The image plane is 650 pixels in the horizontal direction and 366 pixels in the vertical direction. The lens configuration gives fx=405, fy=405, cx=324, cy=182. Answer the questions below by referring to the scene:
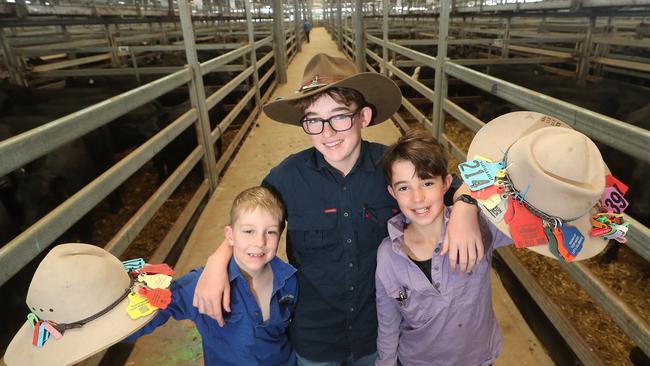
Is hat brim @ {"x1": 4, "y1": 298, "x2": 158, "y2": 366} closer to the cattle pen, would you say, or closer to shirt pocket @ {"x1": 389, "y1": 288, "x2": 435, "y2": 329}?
the cattle pen

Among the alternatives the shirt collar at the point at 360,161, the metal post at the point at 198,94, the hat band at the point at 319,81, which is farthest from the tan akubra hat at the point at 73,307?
the metal post at the point at 198,94

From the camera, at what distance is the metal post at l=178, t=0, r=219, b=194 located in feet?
11.7

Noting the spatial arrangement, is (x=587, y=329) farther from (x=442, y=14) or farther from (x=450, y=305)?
(x=442, y=14)

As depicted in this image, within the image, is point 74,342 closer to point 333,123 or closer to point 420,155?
point 333,123

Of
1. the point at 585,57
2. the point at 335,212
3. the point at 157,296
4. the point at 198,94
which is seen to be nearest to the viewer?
the point at 157,296

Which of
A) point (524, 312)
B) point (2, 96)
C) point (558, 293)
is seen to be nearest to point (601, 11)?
point (558, 293)

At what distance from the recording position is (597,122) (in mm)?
1535

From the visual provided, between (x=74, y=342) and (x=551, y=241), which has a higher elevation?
(x=551, y=241)

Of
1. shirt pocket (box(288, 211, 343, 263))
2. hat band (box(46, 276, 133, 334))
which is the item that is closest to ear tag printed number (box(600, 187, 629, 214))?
shirt pocket (box(288, 211, 343, 263))

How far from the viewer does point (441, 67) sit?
11.6 ft

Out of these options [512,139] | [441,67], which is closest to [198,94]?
[441,67]

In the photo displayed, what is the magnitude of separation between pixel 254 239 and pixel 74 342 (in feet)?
1.88

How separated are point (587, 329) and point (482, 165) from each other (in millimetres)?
2042

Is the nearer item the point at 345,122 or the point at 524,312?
the point at 345,122
